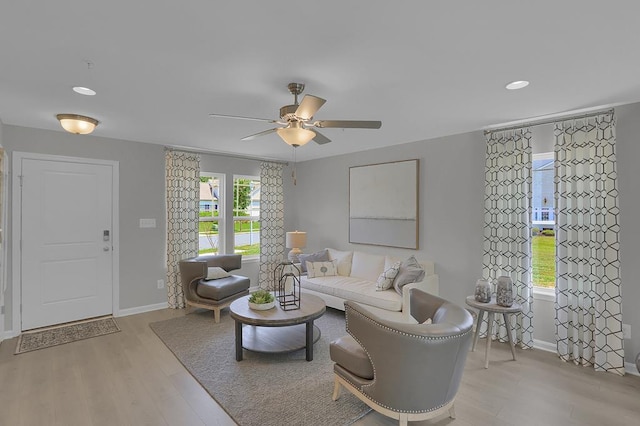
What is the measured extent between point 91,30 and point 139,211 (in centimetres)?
334

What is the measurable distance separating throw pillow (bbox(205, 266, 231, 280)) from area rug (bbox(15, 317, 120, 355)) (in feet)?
4.09

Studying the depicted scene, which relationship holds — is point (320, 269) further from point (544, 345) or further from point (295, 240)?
→ point (544, 345)

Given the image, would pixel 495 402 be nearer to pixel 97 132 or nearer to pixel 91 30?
pixel 91 30

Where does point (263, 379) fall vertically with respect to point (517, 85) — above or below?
below

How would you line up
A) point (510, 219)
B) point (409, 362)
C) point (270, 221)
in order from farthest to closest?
point (270, 221) → point (510, 219) → point (409, 362)

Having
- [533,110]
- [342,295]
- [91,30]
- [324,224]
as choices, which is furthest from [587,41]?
[324,224]

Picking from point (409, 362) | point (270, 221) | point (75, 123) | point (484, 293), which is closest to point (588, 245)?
point (484, 293)

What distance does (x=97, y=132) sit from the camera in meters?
4.16

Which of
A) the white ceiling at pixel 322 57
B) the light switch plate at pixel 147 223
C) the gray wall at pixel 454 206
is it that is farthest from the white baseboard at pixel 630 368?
the light switch plate at pixel 147 223

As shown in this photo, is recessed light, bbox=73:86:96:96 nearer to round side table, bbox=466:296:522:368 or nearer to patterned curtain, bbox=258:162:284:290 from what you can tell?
patterned curtain, bbox=258:162:284:290

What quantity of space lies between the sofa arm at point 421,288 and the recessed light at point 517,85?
2.20 meters

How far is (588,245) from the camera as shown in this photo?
124 inches

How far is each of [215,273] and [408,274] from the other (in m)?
2.70

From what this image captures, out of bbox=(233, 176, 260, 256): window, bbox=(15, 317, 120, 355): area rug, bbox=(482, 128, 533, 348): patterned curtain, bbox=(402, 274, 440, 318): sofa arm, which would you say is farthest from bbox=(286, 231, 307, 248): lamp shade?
bbox=(482, 128, 533, 348): patterned curtain
